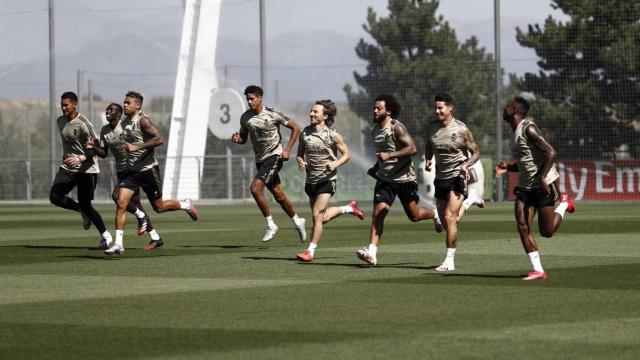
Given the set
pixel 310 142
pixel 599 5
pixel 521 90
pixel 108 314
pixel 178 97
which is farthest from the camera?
pixel 521 90

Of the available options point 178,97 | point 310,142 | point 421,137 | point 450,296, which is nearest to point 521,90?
point 421,137

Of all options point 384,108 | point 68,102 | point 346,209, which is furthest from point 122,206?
point 384,108

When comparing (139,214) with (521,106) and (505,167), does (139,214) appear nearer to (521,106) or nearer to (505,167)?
(505,167)

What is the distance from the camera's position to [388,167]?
17375 mm

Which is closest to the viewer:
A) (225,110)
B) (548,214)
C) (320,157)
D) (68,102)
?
(548,214)

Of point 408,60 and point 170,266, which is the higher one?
point 408,60

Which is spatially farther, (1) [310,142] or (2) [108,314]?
(1) [310,142]

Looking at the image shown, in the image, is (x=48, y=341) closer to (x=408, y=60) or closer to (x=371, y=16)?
(x=408, y=60)

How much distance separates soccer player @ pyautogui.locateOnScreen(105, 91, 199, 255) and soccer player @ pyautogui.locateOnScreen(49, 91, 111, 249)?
69cm

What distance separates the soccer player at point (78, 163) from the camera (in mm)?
20938

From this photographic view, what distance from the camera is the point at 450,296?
13516 millimetres

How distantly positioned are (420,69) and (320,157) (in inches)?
2152

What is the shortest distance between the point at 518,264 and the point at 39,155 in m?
59.8

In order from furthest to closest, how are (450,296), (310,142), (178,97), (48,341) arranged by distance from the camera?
1. (178,97)
2. (310,142)
3. (450,296)
4. (48,341)
